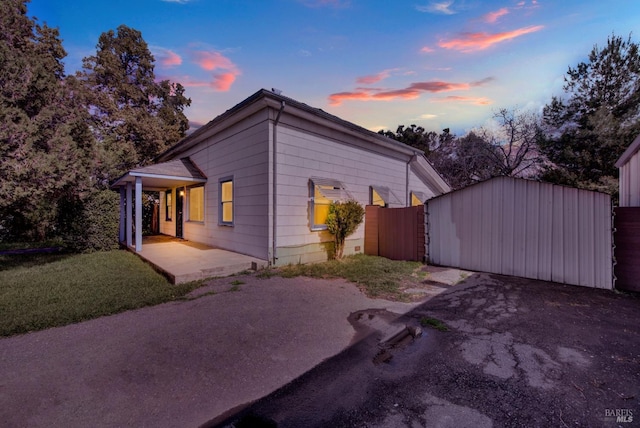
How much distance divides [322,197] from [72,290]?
640 cm

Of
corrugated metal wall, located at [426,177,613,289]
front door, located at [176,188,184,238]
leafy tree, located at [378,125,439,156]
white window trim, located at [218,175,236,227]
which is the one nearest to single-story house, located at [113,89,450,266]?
white window trim, located at [218,175,236,227]

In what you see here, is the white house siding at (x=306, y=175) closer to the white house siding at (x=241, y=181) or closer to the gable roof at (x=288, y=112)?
the gable roof at (x=288, y=112)

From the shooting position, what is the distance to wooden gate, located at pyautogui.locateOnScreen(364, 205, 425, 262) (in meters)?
8.52

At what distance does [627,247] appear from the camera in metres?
5.41

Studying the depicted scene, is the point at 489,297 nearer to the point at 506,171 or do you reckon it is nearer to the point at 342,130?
the point at 342,130

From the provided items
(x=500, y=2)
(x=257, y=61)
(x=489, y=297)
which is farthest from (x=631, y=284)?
(x=257, y=61)

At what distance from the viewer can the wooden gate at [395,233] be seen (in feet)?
28.0

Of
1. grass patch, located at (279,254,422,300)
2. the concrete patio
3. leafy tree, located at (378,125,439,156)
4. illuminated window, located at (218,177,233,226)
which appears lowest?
grass patch, located at (279,254,422,300)

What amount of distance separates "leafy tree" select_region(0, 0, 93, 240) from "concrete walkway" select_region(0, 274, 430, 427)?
478 centimetres

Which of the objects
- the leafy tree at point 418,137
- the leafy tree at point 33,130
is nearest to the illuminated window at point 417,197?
the leafy tree at point 33,130

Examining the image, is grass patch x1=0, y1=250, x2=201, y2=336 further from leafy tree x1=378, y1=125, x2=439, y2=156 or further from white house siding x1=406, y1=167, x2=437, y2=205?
leafy tree x1=378, y1=125, x2=439, y2=156

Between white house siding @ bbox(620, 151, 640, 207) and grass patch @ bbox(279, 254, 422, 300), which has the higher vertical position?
white house siding @ bbox(620, 151, 640, 207)

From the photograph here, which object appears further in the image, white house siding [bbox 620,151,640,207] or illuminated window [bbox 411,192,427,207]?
illuminated window [bbox 411,192,427,207]

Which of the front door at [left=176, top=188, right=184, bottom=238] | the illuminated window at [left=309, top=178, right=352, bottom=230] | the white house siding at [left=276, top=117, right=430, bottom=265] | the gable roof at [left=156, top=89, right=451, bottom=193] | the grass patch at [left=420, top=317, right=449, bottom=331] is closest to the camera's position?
the grass patch at [left=420, top=317, right=449, bottom=331]
